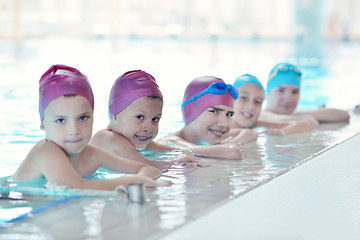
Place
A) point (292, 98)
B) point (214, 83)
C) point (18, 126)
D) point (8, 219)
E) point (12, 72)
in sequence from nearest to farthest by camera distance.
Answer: point (8, 219), point (214, 83), point (18, 126), point (292, 98), point (12, 72)

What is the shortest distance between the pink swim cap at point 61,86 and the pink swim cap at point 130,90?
2.40 feet

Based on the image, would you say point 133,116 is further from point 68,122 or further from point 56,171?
point 56,171

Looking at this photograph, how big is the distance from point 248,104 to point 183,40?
2499 cm

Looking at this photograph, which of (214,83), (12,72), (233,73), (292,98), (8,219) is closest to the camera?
(8,219)

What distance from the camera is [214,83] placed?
5.41m

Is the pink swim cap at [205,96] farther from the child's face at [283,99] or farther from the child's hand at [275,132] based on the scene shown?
the child's face at [283,99]

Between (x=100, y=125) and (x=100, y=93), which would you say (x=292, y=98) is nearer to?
(x=100, y=125)

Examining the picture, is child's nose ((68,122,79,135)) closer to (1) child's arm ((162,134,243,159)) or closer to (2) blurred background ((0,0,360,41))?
(1) child's arm ((162,134,243,159))

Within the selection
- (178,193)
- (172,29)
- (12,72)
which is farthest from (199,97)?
(172,29)

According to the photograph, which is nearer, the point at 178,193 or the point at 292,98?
the point at 178,193

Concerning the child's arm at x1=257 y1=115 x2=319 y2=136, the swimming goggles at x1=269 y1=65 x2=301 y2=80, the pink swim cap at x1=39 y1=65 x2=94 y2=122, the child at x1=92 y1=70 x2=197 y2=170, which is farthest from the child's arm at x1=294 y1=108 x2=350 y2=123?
the pink swim cap at x1=39 y1=65 x2=94 y2=122

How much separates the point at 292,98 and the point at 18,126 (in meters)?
3.02

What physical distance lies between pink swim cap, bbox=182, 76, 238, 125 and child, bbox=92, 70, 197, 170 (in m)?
0.74

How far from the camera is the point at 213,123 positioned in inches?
216
